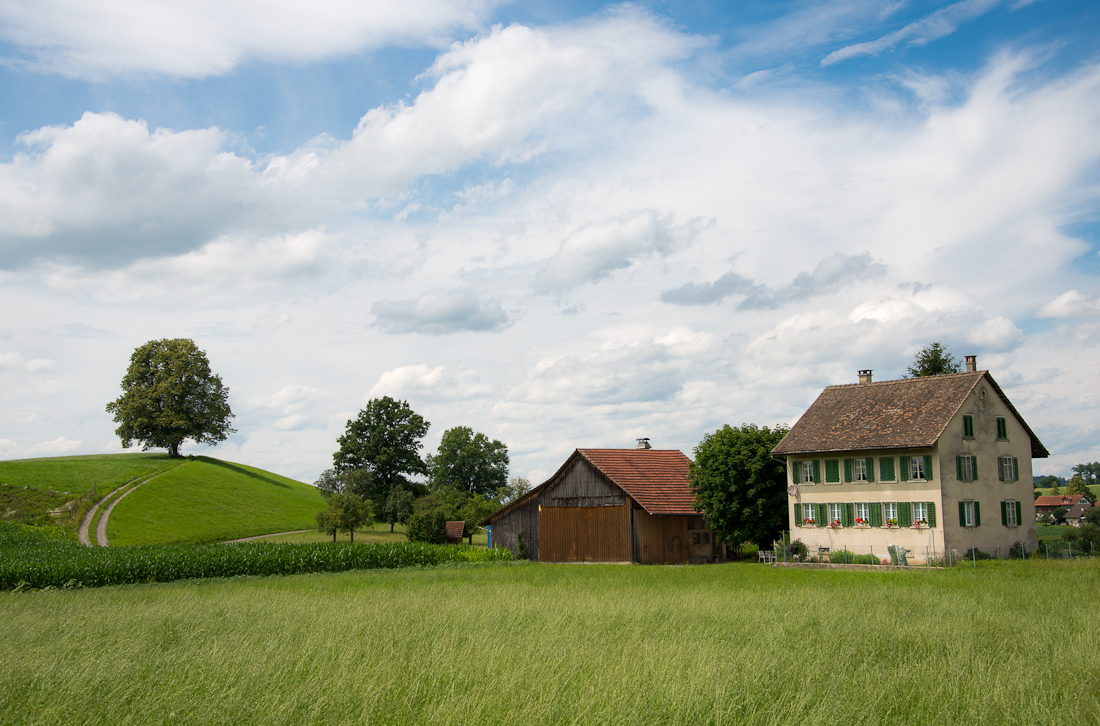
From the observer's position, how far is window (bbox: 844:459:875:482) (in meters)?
34.9

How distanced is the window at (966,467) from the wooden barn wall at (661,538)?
13952 millimetres

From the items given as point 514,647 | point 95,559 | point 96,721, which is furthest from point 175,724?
point 95,559

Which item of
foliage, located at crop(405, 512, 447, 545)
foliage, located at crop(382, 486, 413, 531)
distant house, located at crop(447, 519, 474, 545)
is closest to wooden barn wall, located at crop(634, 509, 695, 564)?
foliage, located at crop(405, 512, 447, 545)

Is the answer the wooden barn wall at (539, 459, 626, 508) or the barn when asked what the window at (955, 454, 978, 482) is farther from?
the wooden barn wall at (539, 459, 626, 508)

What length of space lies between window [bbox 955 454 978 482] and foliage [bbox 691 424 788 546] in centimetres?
831

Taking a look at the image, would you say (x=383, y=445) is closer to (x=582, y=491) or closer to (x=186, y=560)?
(x=582, y=491)

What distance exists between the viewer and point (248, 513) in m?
70.1

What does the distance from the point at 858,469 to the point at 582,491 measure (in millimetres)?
14743

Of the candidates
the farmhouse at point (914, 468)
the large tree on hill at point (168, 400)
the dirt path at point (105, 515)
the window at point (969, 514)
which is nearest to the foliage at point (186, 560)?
the dirt path at point (105, 515)

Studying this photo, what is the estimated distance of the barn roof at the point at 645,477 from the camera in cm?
4088

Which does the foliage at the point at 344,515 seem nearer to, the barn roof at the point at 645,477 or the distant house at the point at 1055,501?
the barn roof at the point at 645,477

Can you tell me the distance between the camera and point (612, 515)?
1634 inches

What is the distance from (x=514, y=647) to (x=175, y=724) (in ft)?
15.2

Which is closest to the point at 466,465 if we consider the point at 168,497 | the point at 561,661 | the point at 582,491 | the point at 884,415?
the point at 168,497
